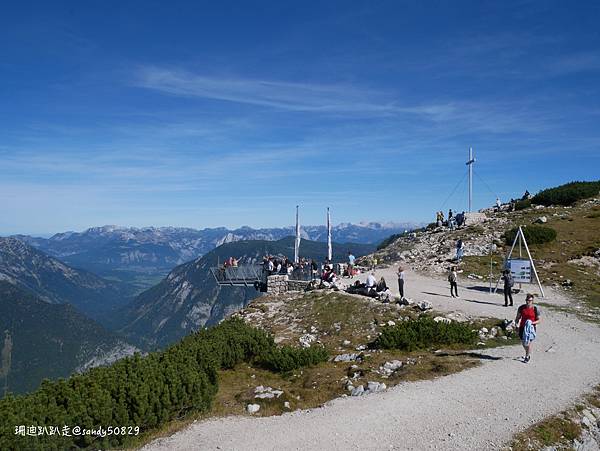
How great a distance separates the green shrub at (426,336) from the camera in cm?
2006

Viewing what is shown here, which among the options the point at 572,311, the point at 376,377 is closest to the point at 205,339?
the point at 376,377

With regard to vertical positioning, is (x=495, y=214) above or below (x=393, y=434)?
above

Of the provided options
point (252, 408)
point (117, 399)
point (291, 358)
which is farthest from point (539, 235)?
point (117, 399)

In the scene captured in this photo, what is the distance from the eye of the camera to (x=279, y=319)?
28172mm

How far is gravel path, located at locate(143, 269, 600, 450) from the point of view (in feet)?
37.4

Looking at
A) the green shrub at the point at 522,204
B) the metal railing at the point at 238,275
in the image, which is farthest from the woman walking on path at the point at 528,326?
the green shrub at the point at 522,204

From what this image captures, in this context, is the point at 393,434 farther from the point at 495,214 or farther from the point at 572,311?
the point at 495,214

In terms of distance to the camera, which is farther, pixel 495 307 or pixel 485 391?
pixel 495 307

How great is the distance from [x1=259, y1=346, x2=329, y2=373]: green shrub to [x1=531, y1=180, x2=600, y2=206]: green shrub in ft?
162

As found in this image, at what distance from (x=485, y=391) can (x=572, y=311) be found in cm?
1435

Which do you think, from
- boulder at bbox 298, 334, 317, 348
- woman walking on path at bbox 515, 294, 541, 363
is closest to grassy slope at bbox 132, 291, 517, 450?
boulder at bbox 298, 334, 317, 348

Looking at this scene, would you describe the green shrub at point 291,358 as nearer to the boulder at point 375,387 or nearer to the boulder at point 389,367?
the boulder at point 389,367

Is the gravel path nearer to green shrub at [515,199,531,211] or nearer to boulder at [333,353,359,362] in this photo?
boulder at [333,353,359,362]

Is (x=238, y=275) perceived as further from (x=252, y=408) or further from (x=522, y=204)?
(x=522, y=204)
